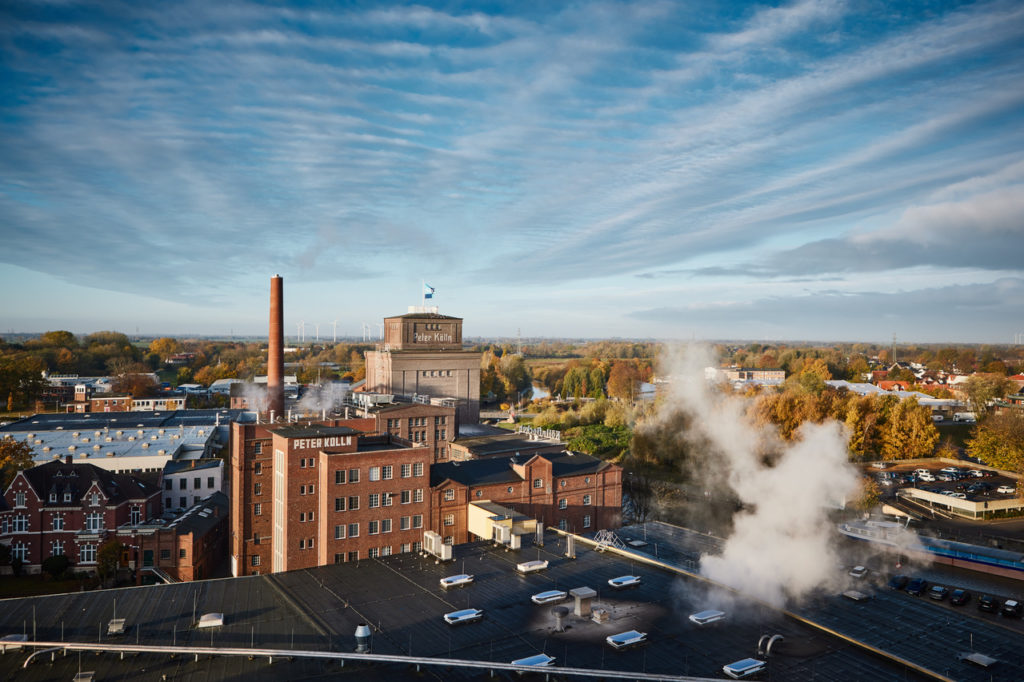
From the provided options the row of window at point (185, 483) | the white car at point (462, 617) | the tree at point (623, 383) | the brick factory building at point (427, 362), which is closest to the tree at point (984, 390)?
the tree at point (623, 383)

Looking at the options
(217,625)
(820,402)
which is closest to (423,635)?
(217,625)

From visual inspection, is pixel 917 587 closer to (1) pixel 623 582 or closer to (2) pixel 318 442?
(1) pixel 623 582

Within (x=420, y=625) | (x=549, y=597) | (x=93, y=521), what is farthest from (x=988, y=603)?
(x=93, y=521)

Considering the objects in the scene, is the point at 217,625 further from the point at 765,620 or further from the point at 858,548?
the point at 858,548

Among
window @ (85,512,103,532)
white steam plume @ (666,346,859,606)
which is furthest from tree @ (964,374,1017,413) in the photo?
window @ (85,512,103,532)

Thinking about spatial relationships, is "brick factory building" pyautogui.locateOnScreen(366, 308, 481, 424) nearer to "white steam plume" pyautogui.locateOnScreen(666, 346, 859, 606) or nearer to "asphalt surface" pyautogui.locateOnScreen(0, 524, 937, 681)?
"white steam plume" pyautogui.locateOnScreen(666, 346, 859, 606)

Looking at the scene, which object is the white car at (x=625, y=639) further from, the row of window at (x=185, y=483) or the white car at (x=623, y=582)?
the row of window at (x=185, y=483)
